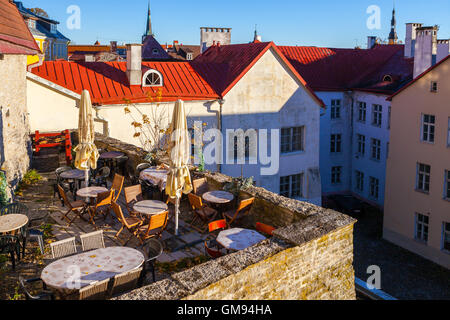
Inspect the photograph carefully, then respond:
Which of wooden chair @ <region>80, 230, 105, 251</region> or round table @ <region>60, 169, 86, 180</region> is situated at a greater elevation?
round table @ <region>60, 169, 86, 180</region>

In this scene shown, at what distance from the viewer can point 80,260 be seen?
7.52 m

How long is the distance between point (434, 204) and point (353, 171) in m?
12.3

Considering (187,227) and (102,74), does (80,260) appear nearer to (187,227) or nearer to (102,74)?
(187,227)

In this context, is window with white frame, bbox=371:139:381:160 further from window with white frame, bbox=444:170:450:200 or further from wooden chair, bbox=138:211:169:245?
wooden chair, bbox=138:211:169:245

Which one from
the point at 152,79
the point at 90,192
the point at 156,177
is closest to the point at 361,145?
the point at 152,79

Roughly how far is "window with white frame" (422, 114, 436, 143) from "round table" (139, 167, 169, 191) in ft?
58.3

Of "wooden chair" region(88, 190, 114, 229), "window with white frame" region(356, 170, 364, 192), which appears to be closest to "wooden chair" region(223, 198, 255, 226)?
"wooden chair" region(88, 190, 114, 229)

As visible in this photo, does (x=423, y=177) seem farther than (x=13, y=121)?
Yes

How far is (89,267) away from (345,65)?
3375 cm

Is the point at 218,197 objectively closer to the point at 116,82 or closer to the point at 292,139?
the point at 116,82

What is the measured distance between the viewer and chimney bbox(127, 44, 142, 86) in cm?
2237

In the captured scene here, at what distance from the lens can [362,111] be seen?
35.4 meters

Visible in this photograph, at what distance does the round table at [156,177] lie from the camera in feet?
41.1

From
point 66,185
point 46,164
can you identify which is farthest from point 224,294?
point 46,164
